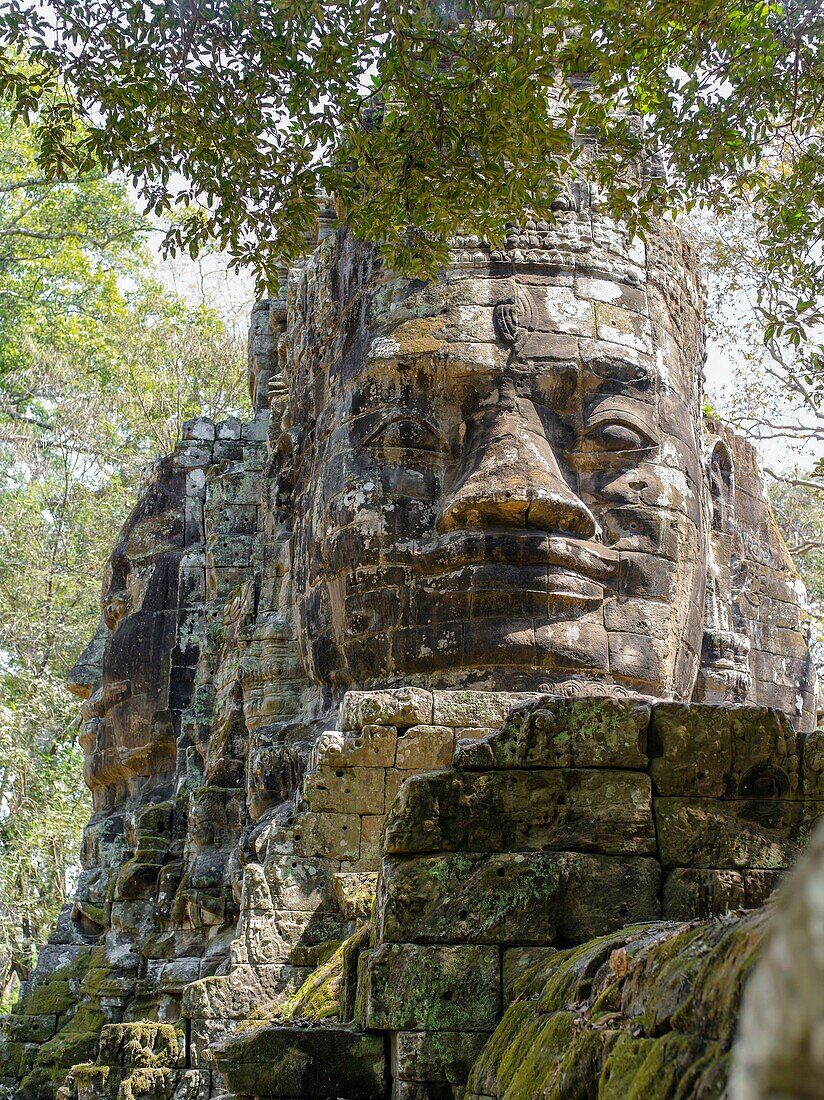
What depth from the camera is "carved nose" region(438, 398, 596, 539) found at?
895 centimetres

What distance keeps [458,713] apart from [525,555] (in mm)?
1107

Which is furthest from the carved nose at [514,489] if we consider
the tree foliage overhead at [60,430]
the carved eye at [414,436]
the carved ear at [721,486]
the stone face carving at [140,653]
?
the tree foliage overhead at [60,430]

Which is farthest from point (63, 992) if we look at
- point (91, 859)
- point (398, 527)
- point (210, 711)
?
point (398, 527)

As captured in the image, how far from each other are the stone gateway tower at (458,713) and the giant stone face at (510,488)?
0.9 inches

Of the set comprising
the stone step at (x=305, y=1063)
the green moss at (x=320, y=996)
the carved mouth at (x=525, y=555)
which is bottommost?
the stone step at (x=305, y=1063)

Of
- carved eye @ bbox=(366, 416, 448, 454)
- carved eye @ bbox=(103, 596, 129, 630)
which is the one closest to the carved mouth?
carved eye @ bbox=(366, 416, 448, 454)

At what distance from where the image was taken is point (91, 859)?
672 inches

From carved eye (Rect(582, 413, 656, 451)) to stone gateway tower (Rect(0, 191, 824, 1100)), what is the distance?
23 mm

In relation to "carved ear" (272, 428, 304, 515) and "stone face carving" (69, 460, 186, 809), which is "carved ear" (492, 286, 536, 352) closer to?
"carved ear" (272, 428, 304, 515)

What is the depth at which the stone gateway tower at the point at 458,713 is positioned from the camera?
5465mm

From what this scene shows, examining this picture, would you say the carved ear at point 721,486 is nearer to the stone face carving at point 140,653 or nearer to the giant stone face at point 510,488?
the giant stone face at point 510,488

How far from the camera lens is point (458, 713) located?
334 inches

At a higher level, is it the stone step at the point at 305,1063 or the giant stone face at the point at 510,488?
the giant stone face at the point at 510,488

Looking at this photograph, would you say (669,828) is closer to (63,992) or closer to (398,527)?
(398,527)
